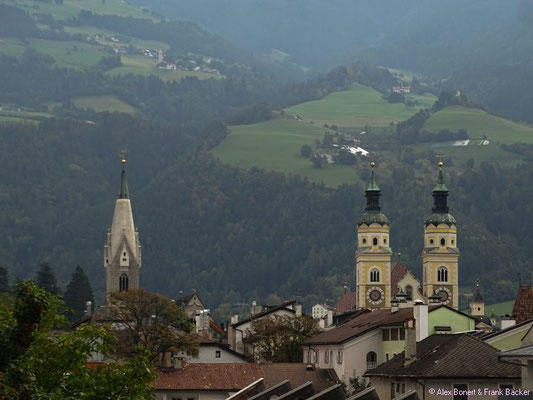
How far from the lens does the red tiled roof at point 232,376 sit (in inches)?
3270

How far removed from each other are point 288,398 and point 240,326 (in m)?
65.5

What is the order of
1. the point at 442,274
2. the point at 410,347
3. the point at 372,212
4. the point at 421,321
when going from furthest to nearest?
1. the point at 372,212
2. the point at 442,274
3. the point at 421,321
4. the point at 410,347

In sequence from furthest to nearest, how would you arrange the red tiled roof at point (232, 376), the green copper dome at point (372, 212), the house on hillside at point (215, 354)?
1. the green copper dome at point (372, 212)
2. the house on hillside at point (215, 354)
3. the red tiled roof at point (232, 376)

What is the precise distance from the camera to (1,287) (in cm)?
15375

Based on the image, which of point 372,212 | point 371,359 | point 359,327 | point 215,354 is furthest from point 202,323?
point 371,359

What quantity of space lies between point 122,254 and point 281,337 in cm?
8408

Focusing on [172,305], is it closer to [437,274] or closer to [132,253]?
[437,274]

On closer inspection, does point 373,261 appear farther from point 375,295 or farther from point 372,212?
point 372,212

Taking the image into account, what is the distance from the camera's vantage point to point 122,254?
190500 mm

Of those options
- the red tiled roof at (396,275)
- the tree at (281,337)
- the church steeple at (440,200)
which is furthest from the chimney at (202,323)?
the church steeple at (440,200)

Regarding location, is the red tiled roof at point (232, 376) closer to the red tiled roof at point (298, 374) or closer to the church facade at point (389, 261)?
the red tiled roof at point (298, 374)

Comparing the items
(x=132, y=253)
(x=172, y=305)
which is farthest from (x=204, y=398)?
(x=132, y=253)

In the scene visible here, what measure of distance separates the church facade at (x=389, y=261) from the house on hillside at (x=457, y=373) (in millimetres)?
94207

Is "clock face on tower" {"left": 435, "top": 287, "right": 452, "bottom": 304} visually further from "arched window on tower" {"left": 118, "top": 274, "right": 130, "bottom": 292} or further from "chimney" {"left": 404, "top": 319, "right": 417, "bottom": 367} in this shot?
"chimney" {"left": 404, "top": 319, "right": 417, "bottom": 367}
